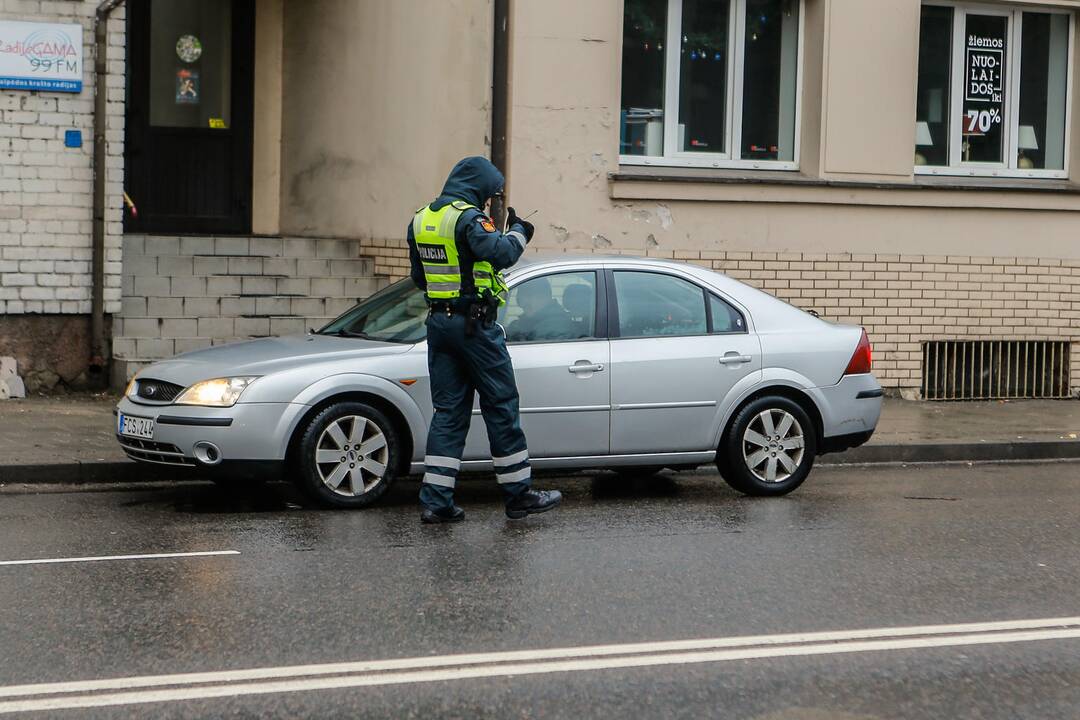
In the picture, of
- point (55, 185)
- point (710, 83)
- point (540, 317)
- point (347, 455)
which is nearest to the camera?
point (347, 455)

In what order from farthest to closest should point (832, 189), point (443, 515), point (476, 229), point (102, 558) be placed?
1. point (832, 189)
2. point (443, 515)
3. point (476, 229)
4. point (102, 558)

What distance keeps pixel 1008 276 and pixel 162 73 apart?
28.1 feet

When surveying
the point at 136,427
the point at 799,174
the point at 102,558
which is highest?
the point at 799,174

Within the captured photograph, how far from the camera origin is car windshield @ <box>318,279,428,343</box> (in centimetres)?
897

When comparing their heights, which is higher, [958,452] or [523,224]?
[523,224]

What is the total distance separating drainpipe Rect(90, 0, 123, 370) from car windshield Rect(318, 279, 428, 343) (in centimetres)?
417

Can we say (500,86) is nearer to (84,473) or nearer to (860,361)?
(860,361)

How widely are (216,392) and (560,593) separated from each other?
279 centimetres

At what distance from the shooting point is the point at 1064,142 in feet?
51.3

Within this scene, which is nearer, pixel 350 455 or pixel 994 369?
pixel 350 455

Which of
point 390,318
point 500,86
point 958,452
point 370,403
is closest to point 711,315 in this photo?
point 390,318

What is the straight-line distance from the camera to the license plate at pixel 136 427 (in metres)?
8.59

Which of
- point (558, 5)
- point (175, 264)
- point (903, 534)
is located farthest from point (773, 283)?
point (903, 534)

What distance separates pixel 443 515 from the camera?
8.27m
